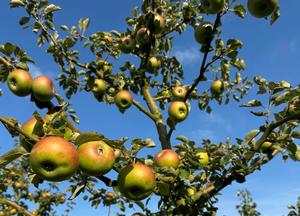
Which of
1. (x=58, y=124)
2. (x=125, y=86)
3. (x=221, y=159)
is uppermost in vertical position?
(x=125, y=86)

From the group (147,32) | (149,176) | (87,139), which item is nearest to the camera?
(87,139)

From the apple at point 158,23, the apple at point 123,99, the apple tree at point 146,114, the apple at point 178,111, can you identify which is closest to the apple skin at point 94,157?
the apple tree at point 146,114

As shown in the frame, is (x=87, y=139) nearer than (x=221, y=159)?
Yes

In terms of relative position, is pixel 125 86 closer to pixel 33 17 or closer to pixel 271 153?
pixel 33 17

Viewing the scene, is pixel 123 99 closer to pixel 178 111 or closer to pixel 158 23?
pixel 178 111

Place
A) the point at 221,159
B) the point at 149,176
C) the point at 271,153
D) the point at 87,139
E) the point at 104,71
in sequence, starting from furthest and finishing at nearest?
the point at 104,71 < the point at 271,153 < the point at 221,159 < the point at 149,176 < the point at 87,139

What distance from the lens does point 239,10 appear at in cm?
396

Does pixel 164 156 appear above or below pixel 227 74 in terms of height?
below

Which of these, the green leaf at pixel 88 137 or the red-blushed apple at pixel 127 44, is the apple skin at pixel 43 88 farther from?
the red-blushed apple at pixel 127 44

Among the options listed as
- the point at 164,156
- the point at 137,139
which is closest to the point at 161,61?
the point at 164,156

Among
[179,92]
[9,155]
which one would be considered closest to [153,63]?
[179,92]

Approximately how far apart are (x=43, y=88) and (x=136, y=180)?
1.22m

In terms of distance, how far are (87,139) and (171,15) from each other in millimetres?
3899

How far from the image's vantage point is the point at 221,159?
3713 mm
